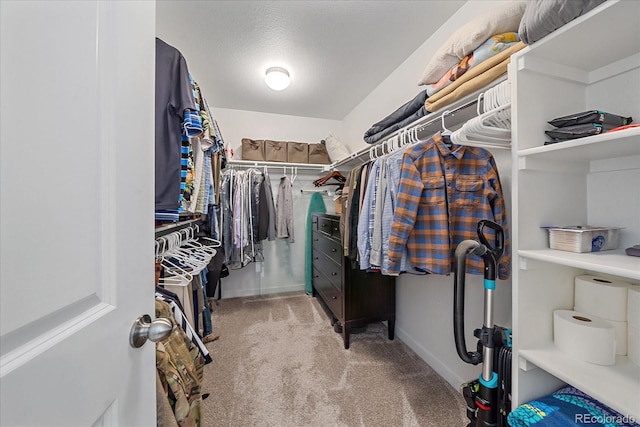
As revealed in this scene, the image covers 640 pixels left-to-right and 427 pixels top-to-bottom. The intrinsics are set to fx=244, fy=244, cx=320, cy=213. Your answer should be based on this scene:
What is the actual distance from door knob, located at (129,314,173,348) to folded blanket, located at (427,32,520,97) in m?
1.53

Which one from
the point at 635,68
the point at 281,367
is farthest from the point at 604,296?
the point at 281,367

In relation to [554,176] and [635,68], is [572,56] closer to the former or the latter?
[635,68]

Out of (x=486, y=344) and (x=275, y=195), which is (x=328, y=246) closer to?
(x=275, y=195)

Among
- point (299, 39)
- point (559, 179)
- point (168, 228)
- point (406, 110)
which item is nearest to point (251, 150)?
point (299, 39)

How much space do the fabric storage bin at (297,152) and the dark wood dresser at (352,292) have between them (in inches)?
42.3

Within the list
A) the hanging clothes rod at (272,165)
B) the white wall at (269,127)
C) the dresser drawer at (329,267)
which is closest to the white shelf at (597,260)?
the dresser drawer at (329,267)

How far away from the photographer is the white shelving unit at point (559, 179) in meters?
0.77

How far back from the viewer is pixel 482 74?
107cm

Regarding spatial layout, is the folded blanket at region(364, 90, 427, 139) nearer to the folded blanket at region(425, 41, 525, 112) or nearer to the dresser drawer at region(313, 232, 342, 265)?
the folded blanket at region(425, 41, 525, 112)

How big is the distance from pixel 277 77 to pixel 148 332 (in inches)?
87.0

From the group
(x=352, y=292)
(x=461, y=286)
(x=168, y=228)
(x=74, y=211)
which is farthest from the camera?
(x=352, y=292)

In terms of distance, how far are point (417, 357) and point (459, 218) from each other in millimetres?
1237

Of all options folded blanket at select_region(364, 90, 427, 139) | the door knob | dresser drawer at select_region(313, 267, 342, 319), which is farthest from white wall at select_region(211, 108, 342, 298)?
the door knob

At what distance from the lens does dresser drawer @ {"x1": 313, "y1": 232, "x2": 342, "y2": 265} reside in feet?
6.82
